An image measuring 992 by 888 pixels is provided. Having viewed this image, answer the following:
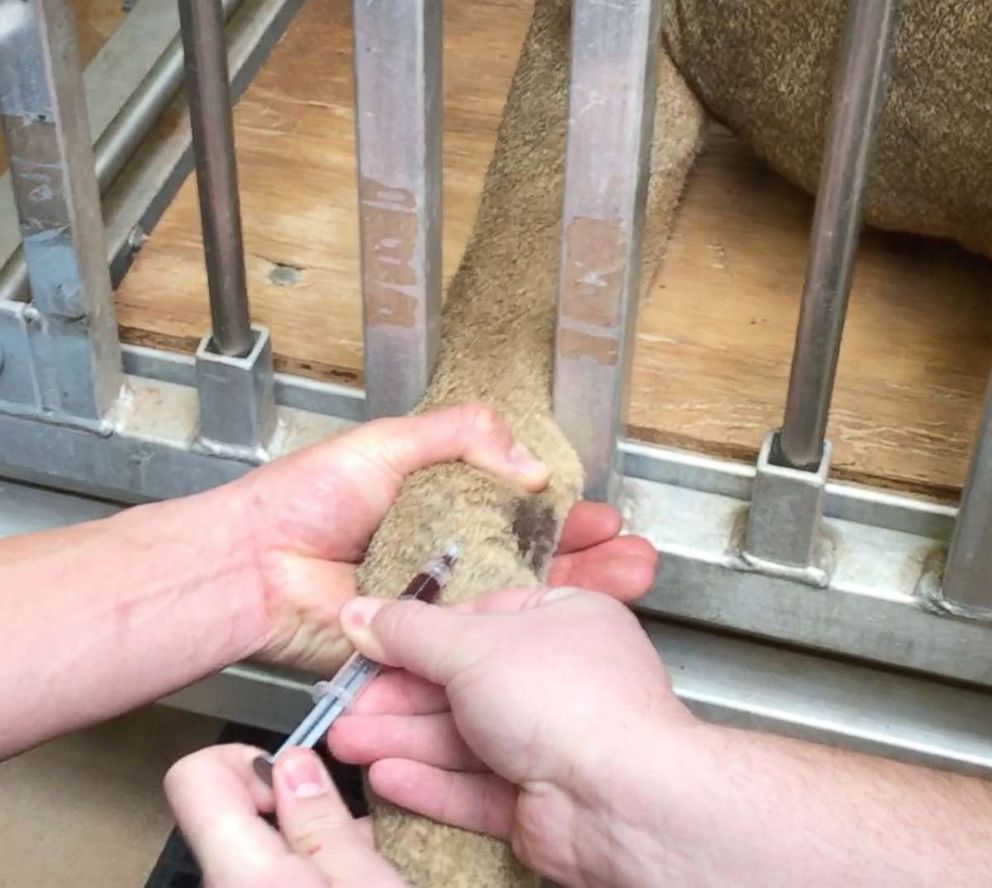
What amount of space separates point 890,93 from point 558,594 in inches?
15.1

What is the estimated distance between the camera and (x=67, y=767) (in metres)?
1.31

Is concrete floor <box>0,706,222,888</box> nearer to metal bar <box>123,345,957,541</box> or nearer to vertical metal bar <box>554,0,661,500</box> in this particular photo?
metal bar <box>123,345,957,541</box>

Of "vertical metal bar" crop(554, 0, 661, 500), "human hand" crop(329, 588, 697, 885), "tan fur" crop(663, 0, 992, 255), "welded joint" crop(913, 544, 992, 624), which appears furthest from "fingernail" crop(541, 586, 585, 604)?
"tan fur" crop(663, 0, 992, 255)

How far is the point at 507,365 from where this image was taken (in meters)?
0.90

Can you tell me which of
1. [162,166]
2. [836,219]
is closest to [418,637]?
[836,219]

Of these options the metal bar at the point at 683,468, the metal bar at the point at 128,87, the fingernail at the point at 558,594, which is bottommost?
the metal bar at the point at 683,468

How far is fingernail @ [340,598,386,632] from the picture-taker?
0.79 m

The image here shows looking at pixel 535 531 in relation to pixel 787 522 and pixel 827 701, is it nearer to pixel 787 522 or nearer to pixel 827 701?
pixel 787 522

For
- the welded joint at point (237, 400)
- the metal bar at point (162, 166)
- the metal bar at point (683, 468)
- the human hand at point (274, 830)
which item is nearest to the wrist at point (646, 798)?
the human hand at point (274, 830)

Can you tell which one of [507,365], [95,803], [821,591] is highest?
[507,365]

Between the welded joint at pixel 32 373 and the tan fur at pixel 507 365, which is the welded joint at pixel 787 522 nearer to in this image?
the tan fur at pixel 507 365

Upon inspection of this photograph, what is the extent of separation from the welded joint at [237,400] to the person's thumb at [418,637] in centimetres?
19

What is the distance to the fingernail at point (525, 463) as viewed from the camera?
838 mm

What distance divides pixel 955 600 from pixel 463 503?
0.92 ft
